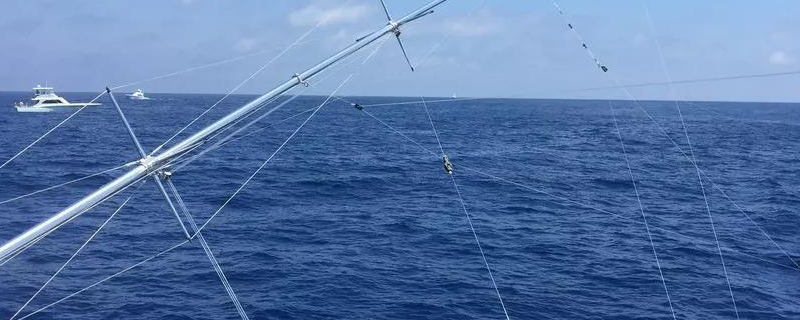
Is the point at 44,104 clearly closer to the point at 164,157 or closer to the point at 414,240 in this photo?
the point at 414,240

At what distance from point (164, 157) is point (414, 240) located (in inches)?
1089

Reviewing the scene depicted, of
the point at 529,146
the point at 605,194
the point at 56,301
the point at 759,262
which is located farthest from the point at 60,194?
the point at 529,146

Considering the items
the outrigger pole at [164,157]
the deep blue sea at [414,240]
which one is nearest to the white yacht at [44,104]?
the deep blue sea at [414,240]

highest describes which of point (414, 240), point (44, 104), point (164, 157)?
point (44, 104)

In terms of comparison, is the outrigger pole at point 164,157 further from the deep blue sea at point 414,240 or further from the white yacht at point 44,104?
the white yacht at point 44,104

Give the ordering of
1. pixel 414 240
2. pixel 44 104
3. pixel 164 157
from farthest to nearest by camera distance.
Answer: pixel 44 104 → pixel 414 240 → pixel 164 157

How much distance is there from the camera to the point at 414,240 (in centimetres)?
3931

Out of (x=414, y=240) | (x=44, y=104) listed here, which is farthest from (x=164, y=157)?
(x=44, y=104)

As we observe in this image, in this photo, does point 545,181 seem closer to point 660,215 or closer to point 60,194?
point 660,215

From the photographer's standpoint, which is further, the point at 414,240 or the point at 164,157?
the point at 414,240

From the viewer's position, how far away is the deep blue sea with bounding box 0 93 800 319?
29.6 m

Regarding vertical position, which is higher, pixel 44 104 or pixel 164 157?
pixel 44 104

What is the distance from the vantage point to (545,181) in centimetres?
5988

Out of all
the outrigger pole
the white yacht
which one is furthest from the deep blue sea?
the white yacht
